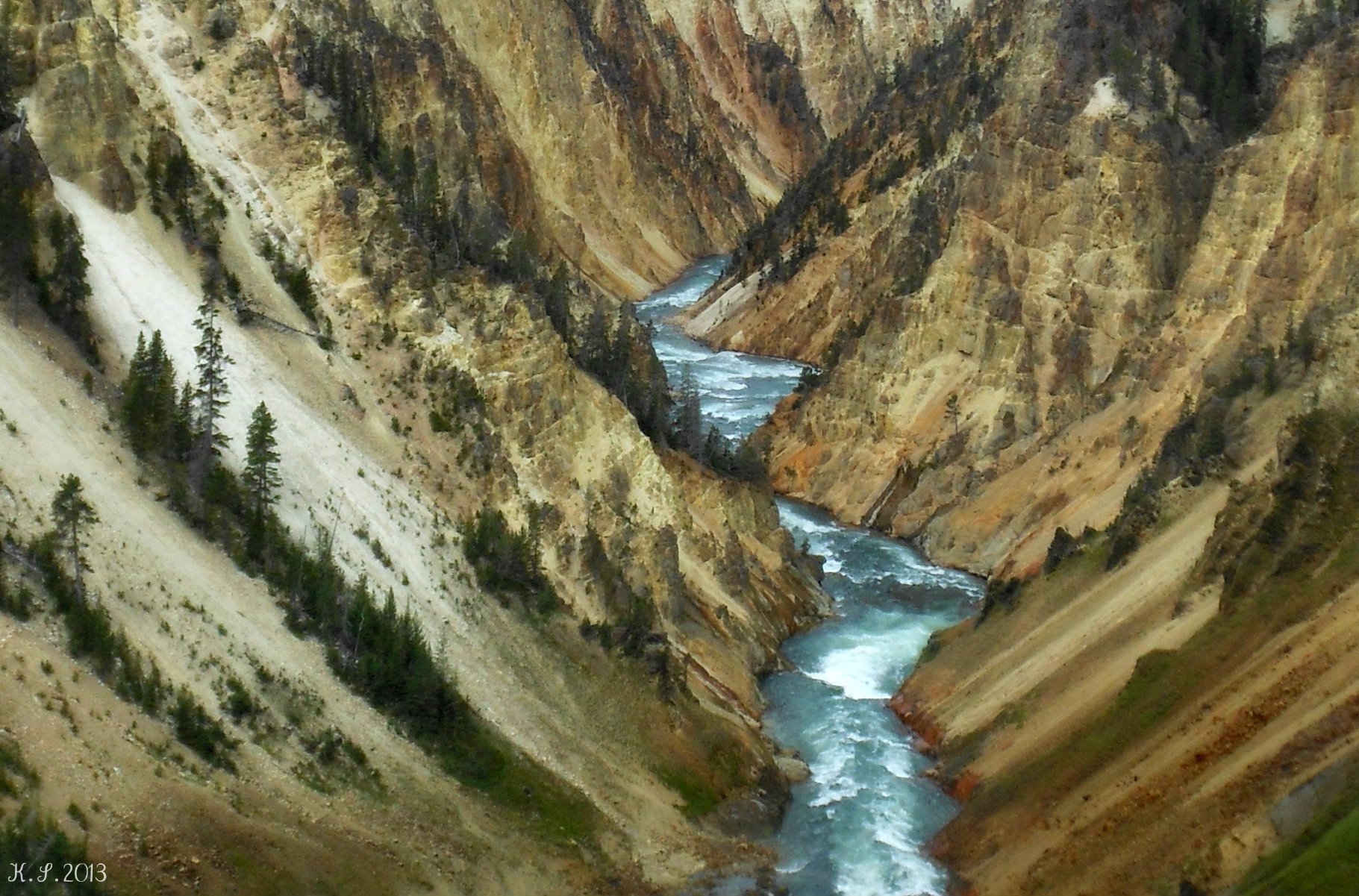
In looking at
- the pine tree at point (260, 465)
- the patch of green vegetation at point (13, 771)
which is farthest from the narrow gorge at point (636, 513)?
the pine tree at point (260, 465)

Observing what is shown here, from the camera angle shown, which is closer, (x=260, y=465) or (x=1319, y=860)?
(x=1319, y=860)

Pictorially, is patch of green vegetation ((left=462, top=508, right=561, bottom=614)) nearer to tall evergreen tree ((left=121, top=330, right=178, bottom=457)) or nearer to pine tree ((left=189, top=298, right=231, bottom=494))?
pine tree ((left=189, top=298, right=231, bottom=494))

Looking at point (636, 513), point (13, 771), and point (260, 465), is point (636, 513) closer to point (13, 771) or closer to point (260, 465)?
point (260, 465)

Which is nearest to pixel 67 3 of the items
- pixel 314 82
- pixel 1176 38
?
pixel 314 82

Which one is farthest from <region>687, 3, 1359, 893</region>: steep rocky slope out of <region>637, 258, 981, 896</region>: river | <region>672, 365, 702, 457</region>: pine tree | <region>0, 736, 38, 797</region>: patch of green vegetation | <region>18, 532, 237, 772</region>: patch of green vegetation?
<region>0, 736, 38, 797</region>: patch of green vegetation

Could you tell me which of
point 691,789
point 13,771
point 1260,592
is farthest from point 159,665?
point 1260,592

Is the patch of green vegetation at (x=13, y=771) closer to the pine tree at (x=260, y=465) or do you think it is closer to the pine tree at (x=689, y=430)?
the pine tree at (x=260, y=465)
